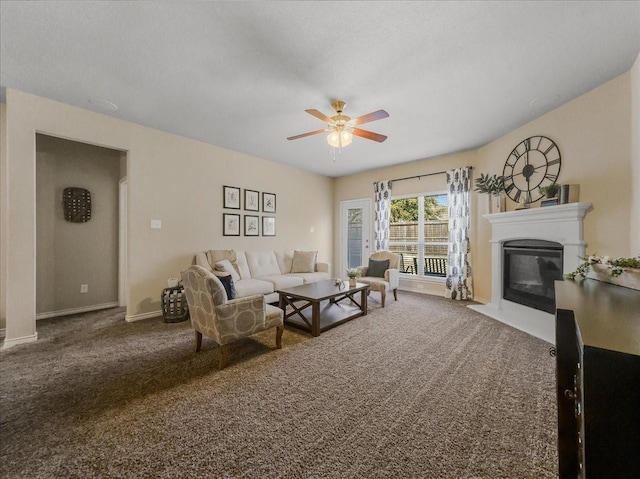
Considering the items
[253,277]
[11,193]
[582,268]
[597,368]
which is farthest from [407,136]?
[11,193]

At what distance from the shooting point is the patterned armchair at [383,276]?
14.2 feet

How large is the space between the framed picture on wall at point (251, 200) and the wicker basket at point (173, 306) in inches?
81.9

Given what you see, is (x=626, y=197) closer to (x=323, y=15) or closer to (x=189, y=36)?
(x=323, y=15)

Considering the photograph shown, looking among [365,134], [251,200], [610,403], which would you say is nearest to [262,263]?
[251,200]

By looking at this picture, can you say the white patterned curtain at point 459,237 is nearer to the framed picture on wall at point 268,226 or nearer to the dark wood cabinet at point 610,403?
the framed picture on wall at point 268,226

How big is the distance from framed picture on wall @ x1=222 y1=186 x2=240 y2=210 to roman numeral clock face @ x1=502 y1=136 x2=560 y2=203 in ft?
14.9

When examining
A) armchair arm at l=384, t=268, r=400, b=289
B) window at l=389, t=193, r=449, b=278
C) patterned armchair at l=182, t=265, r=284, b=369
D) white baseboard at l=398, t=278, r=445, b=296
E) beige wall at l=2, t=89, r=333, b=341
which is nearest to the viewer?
patterned armchair at l=182, t=265, r=284, b=369

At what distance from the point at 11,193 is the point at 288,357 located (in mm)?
3484

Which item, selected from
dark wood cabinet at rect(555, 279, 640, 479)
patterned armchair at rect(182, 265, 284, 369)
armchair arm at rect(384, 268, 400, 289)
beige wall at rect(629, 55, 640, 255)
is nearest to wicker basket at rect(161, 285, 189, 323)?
patterned armchair at rect(182, 265, 284, 369)

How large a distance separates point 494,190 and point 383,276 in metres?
2.24

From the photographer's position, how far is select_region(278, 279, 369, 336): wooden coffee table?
306 centimetres

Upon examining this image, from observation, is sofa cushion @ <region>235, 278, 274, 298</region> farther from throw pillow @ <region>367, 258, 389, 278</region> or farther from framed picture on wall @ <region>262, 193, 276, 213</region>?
throw pillow @ <region>367, 258, 389, 278</region>

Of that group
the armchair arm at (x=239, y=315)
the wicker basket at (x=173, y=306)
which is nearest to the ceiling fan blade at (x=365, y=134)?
the armchair arm at (x=239, y=315)

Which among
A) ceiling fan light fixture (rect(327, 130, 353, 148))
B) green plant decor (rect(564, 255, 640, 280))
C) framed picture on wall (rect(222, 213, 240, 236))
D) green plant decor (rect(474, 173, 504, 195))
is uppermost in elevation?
ceiling fan light fixture (rect(327, 130, 353, 148))
